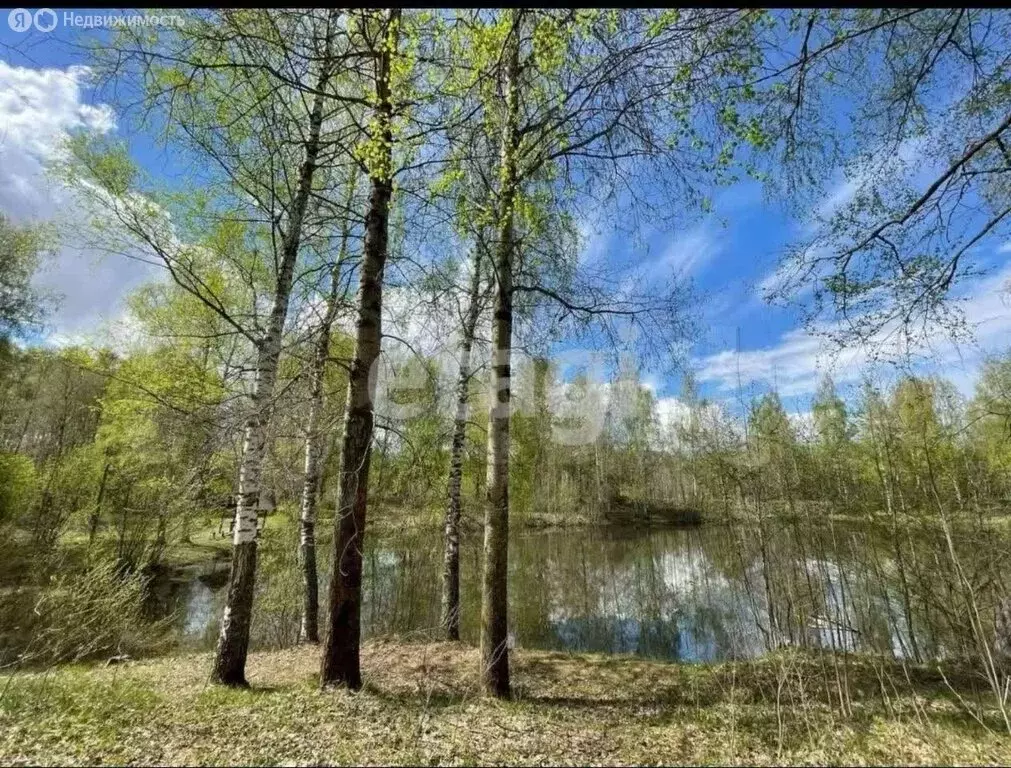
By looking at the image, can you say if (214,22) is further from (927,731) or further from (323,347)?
(927,731)

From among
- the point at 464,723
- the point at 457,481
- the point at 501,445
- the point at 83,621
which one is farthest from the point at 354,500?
the point at 83,621

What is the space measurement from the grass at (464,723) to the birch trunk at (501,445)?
503 millimetres

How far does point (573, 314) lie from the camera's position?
5.75 meters

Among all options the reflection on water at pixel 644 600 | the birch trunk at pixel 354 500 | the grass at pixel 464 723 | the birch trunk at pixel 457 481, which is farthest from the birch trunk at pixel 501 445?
the reflection on water at pixel 644 600

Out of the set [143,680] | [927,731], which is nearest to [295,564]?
[143,680]

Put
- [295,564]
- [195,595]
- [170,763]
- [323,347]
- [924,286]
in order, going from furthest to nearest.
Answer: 1. [195,595]
2. [295,564]
3. [323,347]
4. [924,286]
5. [170,763]

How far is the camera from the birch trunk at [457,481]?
757cm

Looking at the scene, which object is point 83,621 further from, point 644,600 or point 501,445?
point 644,600

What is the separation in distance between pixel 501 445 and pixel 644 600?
371 inches

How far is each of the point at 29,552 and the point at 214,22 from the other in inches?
627

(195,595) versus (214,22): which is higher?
(214,22)

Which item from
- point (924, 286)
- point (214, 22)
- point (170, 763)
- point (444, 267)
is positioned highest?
point (214, 22)

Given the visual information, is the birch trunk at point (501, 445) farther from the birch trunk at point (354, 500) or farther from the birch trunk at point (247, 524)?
the birch trunk at point (247, 524)

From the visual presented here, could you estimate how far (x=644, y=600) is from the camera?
12039 mm
